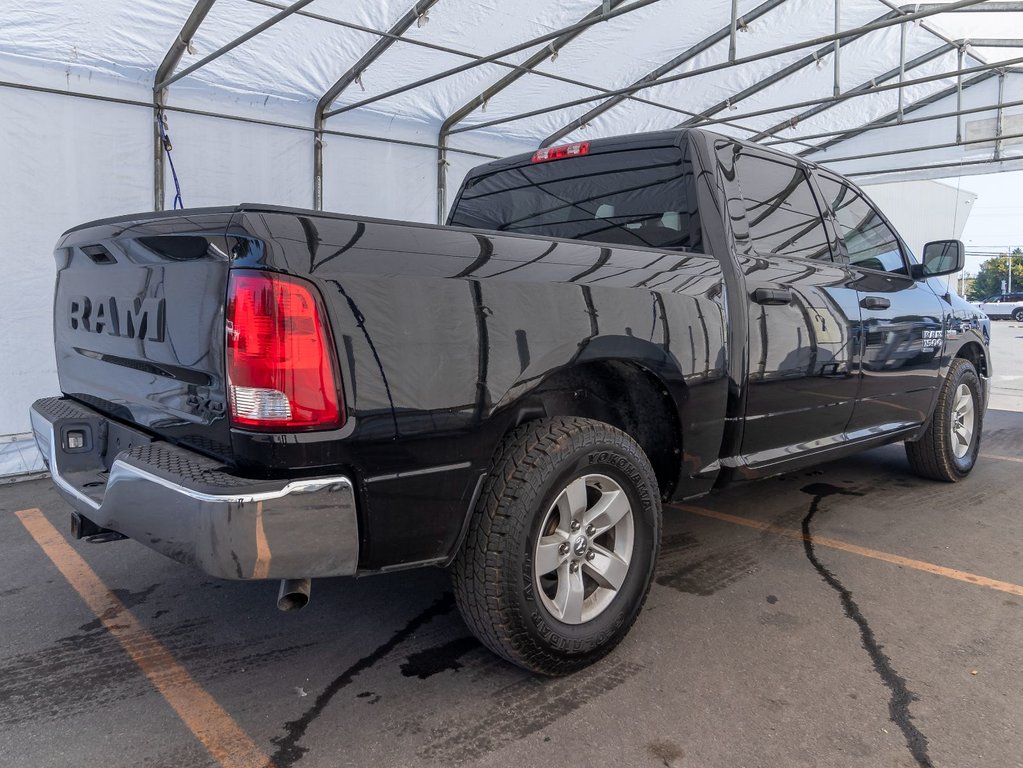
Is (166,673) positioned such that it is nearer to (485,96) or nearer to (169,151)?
(169,151)

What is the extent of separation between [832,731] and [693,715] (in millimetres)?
384

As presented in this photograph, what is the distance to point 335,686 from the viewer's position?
2.39 meters

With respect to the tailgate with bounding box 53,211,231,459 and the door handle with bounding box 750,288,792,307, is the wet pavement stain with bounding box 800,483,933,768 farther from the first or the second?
the tailgate with bounding box 53,211,231,459


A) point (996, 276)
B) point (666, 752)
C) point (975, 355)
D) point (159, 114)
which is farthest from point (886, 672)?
point (996, 276)

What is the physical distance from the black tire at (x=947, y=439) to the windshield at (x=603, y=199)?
2.57 metres

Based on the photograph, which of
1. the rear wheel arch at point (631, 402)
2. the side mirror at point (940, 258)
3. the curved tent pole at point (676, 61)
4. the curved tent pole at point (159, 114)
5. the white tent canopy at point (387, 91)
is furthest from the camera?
the curved tent pole at point (676, 61)

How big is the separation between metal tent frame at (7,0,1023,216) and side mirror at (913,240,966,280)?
264 cm

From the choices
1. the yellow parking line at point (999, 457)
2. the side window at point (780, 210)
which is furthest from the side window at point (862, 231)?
the yellow parking line at point (999, 457)

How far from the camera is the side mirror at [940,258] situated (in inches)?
167

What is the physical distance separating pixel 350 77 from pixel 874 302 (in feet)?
17.8

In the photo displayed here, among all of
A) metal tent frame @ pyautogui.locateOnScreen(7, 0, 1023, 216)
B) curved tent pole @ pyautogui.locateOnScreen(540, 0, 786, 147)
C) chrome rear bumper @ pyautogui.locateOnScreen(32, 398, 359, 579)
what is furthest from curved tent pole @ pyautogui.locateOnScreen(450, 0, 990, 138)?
chrome rear bumper @ pyautogui.locateOnScreen(32, 398, 359, 579)

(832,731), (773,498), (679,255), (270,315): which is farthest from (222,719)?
(773,498)

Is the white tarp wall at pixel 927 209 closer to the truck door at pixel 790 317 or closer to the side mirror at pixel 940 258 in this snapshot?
the side mirror at pixel 940 258

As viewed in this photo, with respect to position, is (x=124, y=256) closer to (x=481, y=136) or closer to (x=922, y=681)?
(x=922, y=681)
